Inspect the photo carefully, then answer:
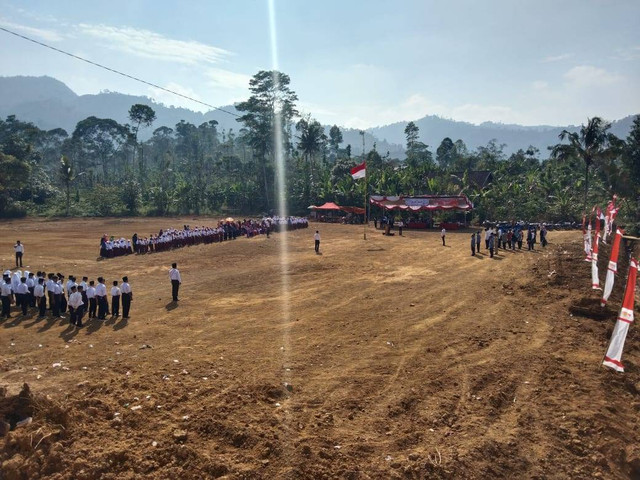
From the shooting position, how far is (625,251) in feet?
80.3

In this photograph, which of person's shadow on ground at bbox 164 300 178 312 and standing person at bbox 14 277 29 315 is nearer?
standing person at bbox 14 277 29 315

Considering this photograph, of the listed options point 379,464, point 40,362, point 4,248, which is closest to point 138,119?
point 4,248

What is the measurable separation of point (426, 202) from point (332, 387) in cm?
3699

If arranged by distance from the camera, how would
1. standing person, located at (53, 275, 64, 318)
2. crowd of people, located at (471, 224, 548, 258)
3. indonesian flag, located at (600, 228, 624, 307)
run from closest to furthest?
indonesian flag, located at (600, 228, 624, 307) → standing person, located at (53, 275, 64, 318) → crowd of people, located at (471, 224, 548, 258)

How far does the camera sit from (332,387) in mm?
8883

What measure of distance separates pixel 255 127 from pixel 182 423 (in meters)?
62.1

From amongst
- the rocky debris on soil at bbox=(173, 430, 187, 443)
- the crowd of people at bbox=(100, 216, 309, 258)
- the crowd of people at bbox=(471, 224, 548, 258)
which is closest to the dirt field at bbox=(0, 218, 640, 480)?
the rocky debris on soil at bbox=(173, 430, 187, 443)

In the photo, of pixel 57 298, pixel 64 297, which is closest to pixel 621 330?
pixel 57 298

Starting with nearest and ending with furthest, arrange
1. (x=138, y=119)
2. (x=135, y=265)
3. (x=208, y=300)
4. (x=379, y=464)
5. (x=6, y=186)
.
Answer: (x=379, y=464) → (x=208, y=300) → (x=135, y=265) → (x=6, y=186) → (x=138, y=119)

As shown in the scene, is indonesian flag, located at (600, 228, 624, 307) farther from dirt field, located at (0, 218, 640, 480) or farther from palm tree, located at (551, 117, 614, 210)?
palm tree, located at (551, 117, 614, 210)

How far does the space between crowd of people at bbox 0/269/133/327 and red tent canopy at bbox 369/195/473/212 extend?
3312cm

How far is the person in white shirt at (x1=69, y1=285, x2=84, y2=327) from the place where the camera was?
42.7 feet

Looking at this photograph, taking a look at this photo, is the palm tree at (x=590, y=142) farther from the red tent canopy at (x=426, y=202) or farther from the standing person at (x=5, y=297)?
the standing person at (x=5, y=297)

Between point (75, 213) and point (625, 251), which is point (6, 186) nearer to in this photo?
point (75, 213)
